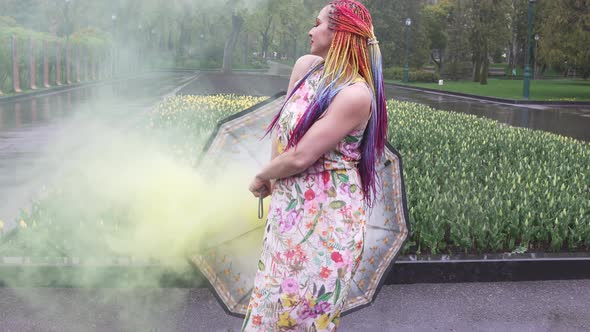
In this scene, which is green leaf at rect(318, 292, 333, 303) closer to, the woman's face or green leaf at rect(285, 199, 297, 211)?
green leaf at rect(285, 199, 297, 211)

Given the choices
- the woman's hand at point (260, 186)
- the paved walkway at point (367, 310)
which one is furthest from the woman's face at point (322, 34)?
the paved walkway at point (367, 310)

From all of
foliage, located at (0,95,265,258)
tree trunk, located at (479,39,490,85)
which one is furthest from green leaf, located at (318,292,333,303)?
tree trunk, located at (479,39,490,85)

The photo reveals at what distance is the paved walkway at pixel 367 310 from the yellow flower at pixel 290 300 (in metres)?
1.81

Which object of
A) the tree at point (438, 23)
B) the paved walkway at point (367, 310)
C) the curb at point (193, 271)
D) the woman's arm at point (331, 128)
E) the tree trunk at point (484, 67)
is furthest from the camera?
the tree at point (438, 23)

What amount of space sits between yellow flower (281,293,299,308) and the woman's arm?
0.44 meters

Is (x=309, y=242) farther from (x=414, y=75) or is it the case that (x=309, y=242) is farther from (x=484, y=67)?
(x=414, y=75)

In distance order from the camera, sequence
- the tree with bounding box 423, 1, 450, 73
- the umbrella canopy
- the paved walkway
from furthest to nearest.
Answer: the tree with bounding box 423, 1, 450, 73 < the paved walkway < the umbrella canopy

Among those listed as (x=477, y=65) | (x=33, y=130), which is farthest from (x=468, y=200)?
(x=477, y=65)

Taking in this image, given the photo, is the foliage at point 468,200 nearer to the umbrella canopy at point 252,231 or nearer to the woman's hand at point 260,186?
the umbrella canopy at point 252,231

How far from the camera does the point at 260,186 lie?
2691mm

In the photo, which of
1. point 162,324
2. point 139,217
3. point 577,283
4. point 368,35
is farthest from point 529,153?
point 368,35

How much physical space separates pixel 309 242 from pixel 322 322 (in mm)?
307

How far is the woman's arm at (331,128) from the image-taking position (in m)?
2.48

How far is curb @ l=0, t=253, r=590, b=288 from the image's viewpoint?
486 centimetres
